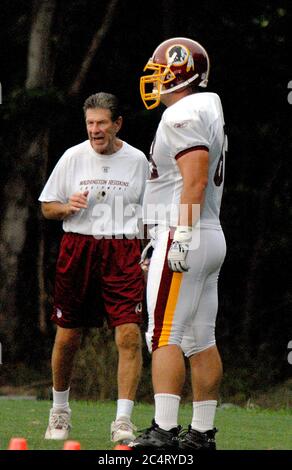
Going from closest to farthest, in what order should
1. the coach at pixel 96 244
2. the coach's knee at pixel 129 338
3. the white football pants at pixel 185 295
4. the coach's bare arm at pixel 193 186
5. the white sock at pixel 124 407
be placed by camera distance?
the coach's bare arm at pixel 193 186
the white football pants at pixel 185 295
the white sock at pixel 124 407
the coach's knee at pixel 129 338
the coach at pixel 96 244

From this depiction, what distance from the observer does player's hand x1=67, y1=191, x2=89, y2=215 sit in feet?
31.1

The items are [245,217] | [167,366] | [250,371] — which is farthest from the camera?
[245,217]

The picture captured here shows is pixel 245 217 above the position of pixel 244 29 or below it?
below

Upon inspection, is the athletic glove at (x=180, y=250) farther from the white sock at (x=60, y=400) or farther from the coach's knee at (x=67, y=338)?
the white sock at (x=60, y=400)

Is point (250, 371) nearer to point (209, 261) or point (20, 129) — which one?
point (20, 129)

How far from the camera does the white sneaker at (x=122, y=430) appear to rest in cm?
896

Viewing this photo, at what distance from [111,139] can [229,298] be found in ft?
31.6

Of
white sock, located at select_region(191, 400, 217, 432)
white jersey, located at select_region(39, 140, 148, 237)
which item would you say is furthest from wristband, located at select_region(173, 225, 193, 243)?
white jersey, located at select_region(39, 140, 148, 237)

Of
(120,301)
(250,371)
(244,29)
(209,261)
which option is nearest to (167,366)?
(209,261)

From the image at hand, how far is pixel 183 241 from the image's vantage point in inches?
316

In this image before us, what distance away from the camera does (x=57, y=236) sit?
18859mm

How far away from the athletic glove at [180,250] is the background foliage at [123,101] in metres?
8.93

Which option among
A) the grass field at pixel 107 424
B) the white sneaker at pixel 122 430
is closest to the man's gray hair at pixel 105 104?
the white sneaker at pixel 122 430

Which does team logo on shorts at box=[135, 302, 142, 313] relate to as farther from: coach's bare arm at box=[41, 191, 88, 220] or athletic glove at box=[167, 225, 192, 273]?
athletic glove at box=[167, 225, 192, 273]
